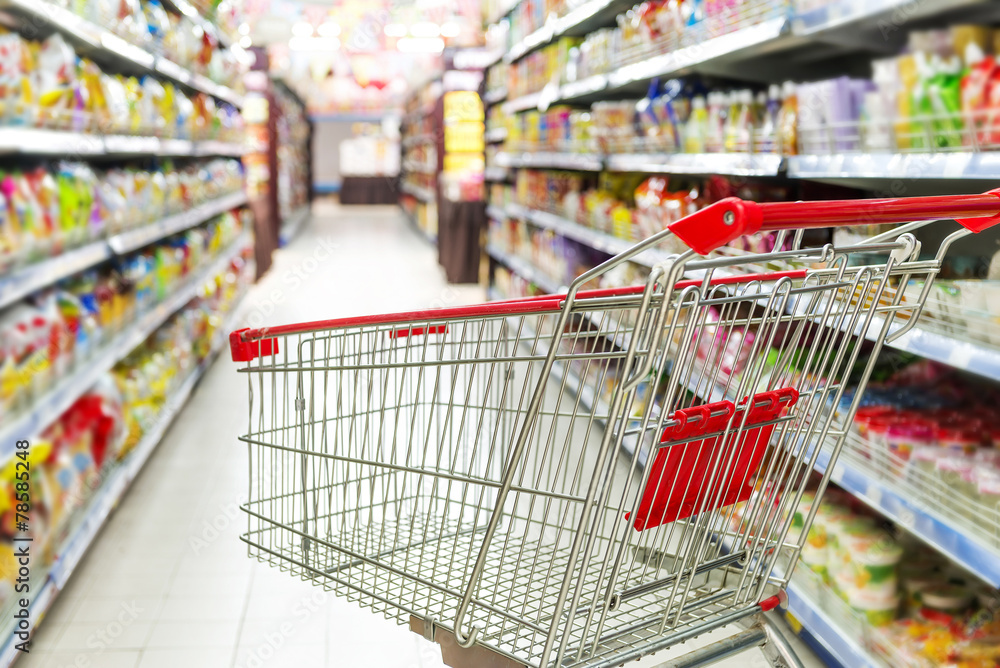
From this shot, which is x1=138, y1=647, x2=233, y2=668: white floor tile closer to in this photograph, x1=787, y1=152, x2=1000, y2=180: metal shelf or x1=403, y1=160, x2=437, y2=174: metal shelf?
x1=787, y1=152, x2=1000, y2=180: metal shelf

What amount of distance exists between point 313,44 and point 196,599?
15.6 meters

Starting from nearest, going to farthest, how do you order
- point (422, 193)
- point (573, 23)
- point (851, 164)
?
point (851, 164), point (573, 23), point (422, 193)

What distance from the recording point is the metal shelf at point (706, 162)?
2.56 meters

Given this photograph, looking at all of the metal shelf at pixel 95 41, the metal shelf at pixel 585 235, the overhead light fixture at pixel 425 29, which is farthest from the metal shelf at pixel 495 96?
the overhead light fixture at pixel 425 29

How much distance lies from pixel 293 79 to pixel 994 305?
16398 mm

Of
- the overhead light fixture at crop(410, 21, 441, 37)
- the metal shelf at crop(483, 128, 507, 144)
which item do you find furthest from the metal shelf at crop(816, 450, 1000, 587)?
the overhead light fixture at crop(410, 21, 441, 37)

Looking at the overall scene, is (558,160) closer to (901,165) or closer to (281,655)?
(901,165)

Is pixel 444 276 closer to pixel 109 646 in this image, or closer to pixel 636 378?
pixel 109 646

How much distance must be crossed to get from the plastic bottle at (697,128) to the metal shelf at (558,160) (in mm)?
945

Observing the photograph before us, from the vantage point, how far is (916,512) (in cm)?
187

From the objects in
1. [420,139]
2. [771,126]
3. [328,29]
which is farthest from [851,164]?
[328,29]

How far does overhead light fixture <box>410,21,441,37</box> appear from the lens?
1501cm

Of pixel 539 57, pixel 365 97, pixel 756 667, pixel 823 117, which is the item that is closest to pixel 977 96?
pixel 823 117

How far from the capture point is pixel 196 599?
8.59 ft
